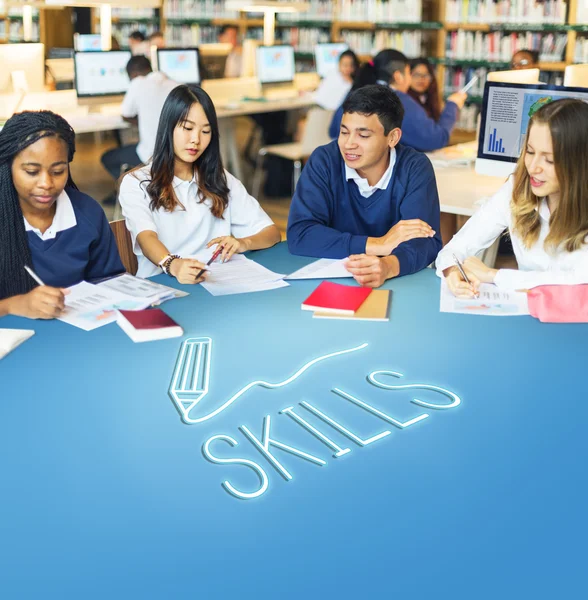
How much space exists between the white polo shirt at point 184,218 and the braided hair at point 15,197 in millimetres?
376

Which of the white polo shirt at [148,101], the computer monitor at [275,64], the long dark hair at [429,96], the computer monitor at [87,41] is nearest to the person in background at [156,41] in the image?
the computer monitor at [87,41]

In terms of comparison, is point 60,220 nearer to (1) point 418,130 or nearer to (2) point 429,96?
(1) point 418,130

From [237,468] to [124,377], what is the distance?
391 millimetres

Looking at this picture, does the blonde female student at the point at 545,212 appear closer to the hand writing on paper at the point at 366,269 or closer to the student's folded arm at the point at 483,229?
the student's folded arm at the point at 483,229

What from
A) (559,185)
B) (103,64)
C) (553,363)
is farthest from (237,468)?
(103,64)

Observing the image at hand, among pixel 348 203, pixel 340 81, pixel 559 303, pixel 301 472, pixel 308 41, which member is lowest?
pixel 301 472

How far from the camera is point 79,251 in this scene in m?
2.02

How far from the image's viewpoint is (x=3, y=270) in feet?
6.23

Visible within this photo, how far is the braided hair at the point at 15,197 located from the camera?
185 cm

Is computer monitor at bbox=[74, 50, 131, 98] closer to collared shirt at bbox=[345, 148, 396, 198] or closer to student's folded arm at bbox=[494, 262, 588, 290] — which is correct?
collared shirt at bbox=[345, 148, 396, 198]

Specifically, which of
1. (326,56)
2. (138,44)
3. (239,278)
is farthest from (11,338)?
(138,44)

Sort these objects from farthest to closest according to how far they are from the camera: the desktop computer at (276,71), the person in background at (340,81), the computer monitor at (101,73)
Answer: the desktop computer at (276,71), the person in background at (340,81), the computer monitor at (101,73)

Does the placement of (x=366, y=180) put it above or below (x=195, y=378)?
above

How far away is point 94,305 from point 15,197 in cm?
34
